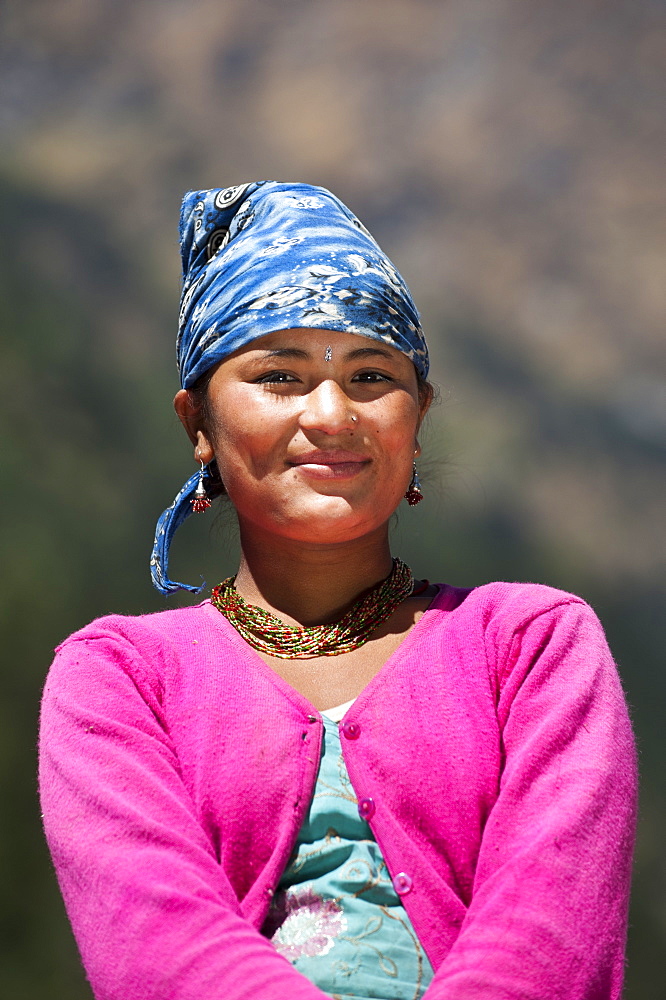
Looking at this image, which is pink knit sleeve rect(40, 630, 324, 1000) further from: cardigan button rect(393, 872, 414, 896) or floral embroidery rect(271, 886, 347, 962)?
cardigan button rect(393, 872, 414, 896)

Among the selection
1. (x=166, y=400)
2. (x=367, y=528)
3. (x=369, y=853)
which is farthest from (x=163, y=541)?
(x=166, y=400)

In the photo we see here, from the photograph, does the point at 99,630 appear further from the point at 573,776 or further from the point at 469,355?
the point at 469,355

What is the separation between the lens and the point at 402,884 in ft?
5.28

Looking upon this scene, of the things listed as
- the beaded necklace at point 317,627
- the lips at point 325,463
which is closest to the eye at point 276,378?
the lips at point 325,463

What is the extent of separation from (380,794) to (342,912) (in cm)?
17

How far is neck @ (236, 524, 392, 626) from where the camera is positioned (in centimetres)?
202

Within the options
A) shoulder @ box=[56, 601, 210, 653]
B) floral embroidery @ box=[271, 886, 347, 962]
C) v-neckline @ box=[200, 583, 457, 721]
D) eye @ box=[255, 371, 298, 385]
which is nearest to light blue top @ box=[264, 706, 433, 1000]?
floral embroidery @ box=[271, 886, 347, 962]

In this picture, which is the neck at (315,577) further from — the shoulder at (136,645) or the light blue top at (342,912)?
the light blue top at (342,912)

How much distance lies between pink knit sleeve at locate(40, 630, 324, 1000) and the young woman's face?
14.5 inches

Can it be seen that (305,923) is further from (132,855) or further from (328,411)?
(328,411)

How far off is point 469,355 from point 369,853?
209 cm

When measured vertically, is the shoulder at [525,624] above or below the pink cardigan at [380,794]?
above

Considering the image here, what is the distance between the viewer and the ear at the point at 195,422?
2.15 meters

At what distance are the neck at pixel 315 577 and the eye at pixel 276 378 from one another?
0.94 feet
